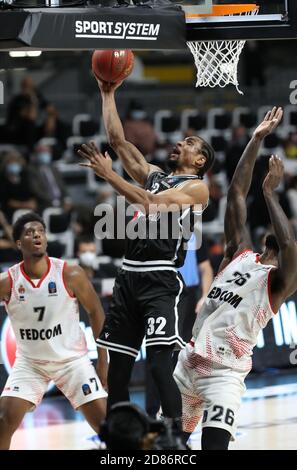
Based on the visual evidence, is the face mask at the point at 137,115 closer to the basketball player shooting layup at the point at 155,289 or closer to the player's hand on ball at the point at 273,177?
the basketball player shooting layup at the point at 155,289

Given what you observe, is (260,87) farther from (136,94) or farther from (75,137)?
(75,137)

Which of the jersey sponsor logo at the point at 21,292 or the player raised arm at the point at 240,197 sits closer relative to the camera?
the player raised arm at the point at 240,197

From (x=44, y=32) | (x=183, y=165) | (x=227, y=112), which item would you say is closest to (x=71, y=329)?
(x=183, y=165)

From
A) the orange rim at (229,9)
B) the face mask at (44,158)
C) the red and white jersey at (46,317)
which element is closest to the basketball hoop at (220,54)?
the orange rim at (229,9)

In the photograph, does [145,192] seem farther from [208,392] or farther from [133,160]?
[208,392]

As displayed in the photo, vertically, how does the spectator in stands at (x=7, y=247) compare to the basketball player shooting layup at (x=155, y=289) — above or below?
above

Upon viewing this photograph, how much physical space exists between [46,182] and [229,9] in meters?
7.89

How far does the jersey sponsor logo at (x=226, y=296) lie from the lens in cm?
742

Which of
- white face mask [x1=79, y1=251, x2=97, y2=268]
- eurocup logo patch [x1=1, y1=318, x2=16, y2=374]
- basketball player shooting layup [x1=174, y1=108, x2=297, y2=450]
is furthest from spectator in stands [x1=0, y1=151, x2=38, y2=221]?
basketball player shooting layup [x1=174, y1=108, x2=297, y2=450]

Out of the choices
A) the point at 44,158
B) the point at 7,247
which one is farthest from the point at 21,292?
the point at 44,158

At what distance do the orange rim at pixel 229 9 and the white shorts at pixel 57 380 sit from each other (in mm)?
2474

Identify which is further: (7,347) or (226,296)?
(7,347)

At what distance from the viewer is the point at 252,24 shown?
786 centimetres
